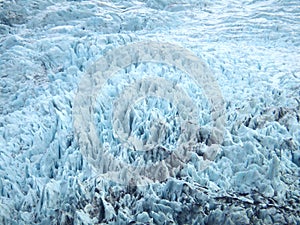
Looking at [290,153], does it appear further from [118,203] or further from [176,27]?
[176,27]

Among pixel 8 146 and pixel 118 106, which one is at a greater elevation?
pixel 118 106

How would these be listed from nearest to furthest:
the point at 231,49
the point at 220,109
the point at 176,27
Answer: the point at 220,109, the point at 231,49, the point at 176,27

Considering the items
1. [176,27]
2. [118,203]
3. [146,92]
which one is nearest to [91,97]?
[146,92]

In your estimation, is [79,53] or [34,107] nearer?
[34,107]

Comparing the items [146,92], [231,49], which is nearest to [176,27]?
[231,49]

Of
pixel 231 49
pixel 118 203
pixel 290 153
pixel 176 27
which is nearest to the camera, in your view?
pixel 118 203

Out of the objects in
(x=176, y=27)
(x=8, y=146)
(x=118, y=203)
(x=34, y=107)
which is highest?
(x=176, y=27)
